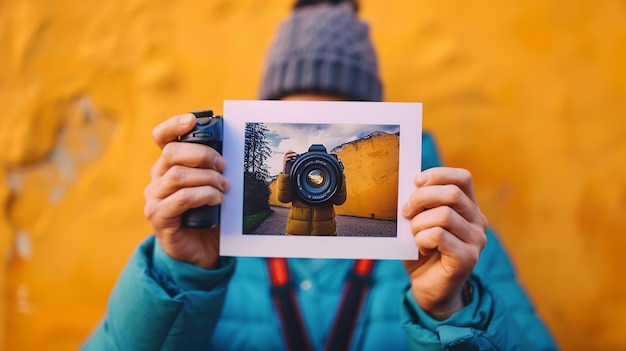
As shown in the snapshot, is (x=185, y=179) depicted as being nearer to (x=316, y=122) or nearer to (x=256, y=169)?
(x=256, y=169)

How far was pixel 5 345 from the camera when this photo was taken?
5.27 ft

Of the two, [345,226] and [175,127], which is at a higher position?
[175,127]

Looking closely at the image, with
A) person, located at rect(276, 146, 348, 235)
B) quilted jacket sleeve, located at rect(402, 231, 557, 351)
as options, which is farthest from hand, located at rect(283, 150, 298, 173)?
quilted jacket sleeve, located at rect(402, 231, 557, 351)

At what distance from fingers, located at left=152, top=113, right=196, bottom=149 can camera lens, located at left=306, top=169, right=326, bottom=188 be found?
218 millimetres

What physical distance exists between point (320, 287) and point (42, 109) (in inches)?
41.3

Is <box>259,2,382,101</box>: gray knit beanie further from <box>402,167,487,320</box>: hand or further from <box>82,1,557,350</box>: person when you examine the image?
<box>402,167,487,320</box>: hand

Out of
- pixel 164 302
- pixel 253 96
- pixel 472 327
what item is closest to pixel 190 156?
pixel 164 302

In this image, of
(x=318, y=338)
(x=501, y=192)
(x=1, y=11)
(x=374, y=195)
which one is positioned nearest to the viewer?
(x=374, y=195)

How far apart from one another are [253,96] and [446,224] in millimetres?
892

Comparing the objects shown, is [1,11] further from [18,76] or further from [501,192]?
[501,192]

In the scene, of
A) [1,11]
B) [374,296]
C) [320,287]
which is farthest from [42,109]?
[374,296]

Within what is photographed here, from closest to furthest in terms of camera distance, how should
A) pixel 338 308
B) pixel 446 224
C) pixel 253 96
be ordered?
pixel 446 224 < pixel 338 308 < pixel 253 96

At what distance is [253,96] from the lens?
1603 millimetres

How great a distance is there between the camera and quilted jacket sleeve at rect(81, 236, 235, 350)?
95 centimetres
